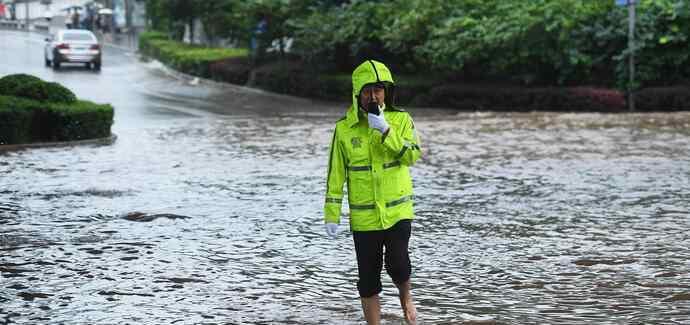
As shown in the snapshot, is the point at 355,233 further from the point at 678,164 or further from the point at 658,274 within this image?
the point at 678,164

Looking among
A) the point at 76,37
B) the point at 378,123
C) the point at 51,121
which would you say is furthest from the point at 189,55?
the point at 378,123

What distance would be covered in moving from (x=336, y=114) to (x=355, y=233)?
2232 cm

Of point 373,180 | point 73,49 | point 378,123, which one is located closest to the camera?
point 378,123

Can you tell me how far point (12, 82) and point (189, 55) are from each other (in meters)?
24.3

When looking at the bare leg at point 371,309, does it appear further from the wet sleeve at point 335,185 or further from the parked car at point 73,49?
the parked car at point 73,49

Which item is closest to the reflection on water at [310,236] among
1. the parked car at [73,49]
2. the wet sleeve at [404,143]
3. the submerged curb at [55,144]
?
the submerged curb at [55,144]

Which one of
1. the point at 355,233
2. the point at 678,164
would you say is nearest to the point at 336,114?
the point at 678,164

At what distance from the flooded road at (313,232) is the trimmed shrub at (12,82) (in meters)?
2.09

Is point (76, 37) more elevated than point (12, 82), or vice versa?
Result: point (12, 82)

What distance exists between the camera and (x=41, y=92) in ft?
74.8

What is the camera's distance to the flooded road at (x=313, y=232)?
28.7ft

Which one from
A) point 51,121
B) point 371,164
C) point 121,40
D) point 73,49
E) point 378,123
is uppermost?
point 378,123

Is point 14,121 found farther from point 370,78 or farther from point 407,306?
point 370,78

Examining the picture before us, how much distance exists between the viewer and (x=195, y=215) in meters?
13.3
